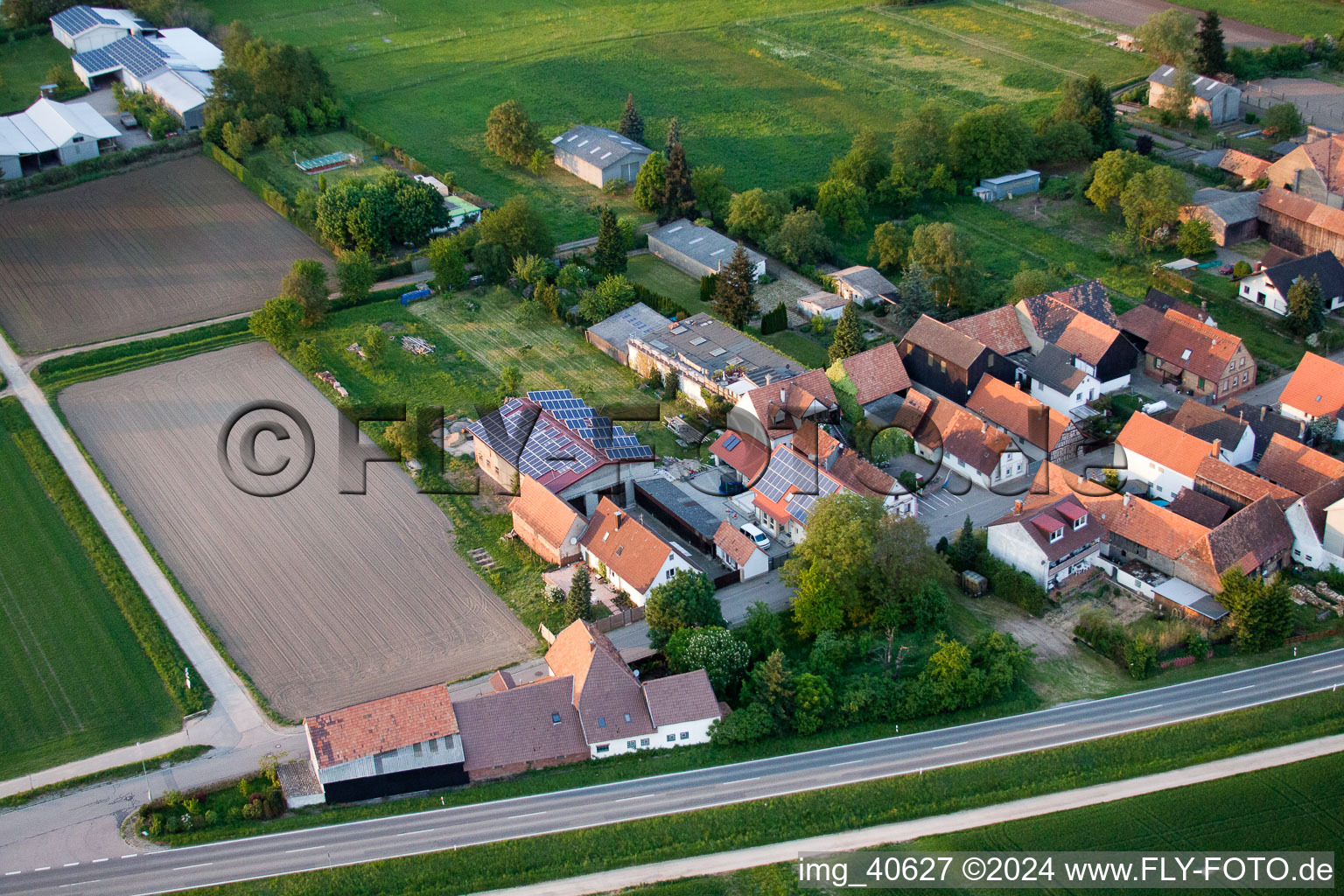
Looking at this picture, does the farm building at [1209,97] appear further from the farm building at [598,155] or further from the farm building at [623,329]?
the farm building at [623,329]

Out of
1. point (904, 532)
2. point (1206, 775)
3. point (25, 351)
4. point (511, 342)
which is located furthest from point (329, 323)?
point (1206, 775)

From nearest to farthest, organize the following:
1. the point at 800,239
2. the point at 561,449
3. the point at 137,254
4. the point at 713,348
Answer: the point at 561,449, the point at 713,348, the point at 800,239, the point at 137,254

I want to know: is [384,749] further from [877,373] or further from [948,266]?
[948,266]

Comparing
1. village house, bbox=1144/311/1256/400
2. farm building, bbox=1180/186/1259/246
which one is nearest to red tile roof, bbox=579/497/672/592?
village house, bbox=1144/311/1256/400

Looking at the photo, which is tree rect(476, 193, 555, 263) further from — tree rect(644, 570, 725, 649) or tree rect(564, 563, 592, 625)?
tree rect(644, 570, 725, 649)

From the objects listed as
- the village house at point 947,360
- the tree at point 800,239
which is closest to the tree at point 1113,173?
the tree at point 800,239

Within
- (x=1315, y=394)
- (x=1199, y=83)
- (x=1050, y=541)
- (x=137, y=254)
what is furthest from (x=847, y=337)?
(x=137, y=254)
